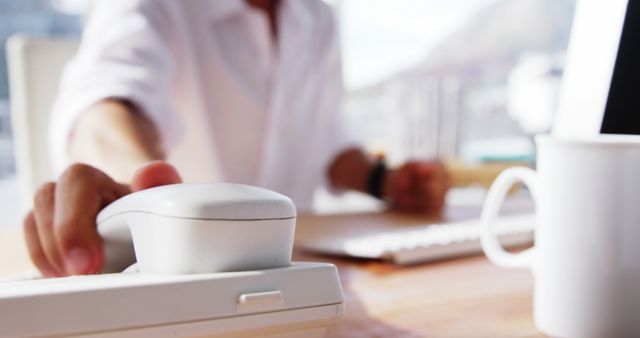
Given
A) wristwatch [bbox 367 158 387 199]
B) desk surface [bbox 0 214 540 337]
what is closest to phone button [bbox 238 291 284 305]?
desk surface [bbox 0 214 540 337]

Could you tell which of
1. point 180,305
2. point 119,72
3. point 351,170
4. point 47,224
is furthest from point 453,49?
point 180,305

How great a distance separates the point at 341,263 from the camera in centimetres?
54

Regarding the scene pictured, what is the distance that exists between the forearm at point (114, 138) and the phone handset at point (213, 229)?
257mm

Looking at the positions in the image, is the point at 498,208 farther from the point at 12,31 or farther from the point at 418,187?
the point at 12,31

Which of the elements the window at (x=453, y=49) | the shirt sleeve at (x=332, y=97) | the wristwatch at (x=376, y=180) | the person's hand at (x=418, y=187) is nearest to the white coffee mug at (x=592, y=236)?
the person's hand at (x=418, y=187)

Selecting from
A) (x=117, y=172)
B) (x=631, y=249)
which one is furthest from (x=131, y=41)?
(x=631, y=249)

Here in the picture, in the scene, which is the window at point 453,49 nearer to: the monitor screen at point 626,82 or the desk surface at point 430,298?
the desk surface at point 430,298

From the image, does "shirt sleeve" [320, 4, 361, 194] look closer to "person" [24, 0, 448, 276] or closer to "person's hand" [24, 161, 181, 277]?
"person" [24, 0, 448, 276]

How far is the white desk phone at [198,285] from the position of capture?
0.22 meters

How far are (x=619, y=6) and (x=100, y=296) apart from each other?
1.10ft

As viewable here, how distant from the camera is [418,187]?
3.01ft

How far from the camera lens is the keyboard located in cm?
53

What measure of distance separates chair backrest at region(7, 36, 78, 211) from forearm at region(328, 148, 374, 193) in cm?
50

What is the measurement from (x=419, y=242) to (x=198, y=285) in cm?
36
